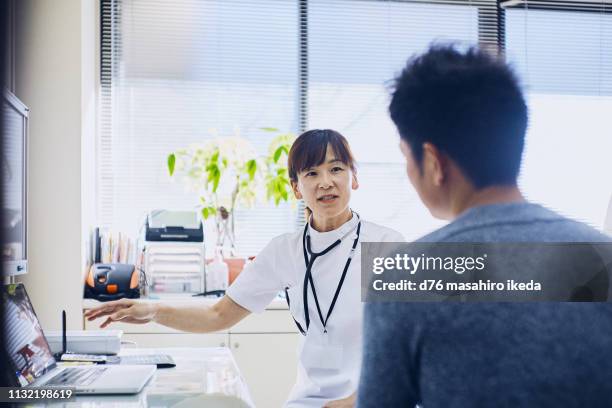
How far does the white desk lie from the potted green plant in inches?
51.2

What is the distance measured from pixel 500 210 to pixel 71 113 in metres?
2.12

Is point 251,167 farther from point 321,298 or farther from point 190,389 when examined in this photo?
point 190,389

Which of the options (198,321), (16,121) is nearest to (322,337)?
(198,321)

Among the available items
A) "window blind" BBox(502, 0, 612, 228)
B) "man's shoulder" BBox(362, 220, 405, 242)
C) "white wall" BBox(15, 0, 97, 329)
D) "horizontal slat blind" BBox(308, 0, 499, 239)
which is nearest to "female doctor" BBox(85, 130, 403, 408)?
"man's shoulder" BBox(362, 220, 405, 242)

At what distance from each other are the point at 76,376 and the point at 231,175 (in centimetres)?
167

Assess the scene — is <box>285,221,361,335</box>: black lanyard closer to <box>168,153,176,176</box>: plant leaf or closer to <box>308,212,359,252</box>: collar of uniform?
<box>308,212,359,252</box>: collar of uniform

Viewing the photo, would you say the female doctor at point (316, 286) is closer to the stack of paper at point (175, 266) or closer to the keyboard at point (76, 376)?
the keyboard at point (76, 376)

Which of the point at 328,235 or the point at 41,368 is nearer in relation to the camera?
the point at 41,368

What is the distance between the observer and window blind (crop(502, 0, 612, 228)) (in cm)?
139

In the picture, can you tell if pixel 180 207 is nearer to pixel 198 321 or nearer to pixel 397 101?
pixel 198 321

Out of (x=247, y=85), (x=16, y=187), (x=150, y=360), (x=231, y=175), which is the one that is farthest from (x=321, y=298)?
(x=247, y=85)

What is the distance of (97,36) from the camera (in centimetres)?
292

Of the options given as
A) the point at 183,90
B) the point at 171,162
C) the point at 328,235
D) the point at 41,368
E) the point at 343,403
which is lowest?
the point at 343,403

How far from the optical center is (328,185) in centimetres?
157
